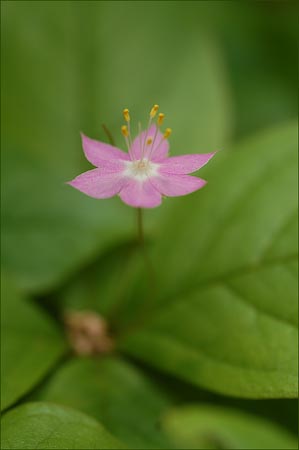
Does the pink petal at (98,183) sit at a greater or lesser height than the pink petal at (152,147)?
lesser

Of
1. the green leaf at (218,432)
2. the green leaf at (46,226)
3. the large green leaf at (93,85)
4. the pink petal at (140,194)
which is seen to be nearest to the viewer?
the pink petal at (140,194)

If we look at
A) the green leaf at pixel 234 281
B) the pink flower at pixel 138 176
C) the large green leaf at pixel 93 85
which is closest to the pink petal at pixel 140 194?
the pink flower at pixel 138 176

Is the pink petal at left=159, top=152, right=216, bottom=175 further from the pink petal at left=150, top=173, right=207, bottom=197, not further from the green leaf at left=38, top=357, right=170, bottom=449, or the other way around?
the green leaf at left=38, top=357, right=170, bottom=449

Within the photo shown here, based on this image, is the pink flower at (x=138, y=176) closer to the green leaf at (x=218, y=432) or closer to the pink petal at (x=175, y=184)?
the pink petal at (x=175, y=184)

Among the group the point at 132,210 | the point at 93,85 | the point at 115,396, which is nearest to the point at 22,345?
the point at 115,396

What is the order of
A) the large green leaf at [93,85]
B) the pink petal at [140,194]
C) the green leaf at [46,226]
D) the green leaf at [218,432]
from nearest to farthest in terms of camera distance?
the pink petal at [140,194]
the green leaf at [218,432]
the green leaf at [46,226]
the large green leaf at [93,85]

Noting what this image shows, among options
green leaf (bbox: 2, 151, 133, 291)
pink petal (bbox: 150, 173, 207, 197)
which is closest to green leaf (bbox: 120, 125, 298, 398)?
green leaf (bbox: 2, 151, 133, 291)
